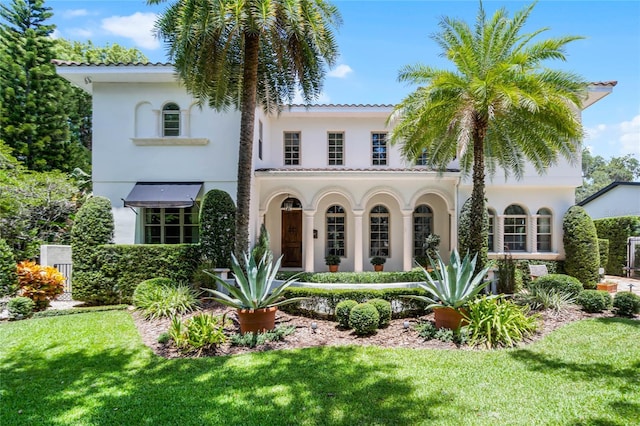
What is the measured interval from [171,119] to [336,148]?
8049mm

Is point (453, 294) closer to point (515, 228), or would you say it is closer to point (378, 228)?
point (378, 228)

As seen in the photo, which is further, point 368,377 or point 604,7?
point 604,7

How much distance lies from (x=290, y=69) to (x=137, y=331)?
371 inches

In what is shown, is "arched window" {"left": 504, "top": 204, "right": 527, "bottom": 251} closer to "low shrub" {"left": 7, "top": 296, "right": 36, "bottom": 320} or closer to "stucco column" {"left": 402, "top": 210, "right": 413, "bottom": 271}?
"stucco column" {"left": 402, "top": 210, "right": 413, "bottom": 271}

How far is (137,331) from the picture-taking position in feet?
29.5

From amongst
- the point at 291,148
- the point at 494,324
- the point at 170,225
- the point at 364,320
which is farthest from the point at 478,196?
the point at 170,225

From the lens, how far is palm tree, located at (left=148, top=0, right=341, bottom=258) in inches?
383

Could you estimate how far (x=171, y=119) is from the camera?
14766 mm

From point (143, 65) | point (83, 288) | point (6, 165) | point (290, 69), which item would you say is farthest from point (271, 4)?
point (6, 165)

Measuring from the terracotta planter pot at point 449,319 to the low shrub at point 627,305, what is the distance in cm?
507

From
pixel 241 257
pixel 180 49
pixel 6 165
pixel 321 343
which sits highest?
pixel 180 49

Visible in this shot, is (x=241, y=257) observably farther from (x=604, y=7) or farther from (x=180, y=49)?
(x=604, y=7)

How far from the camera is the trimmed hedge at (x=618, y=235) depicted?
18.5m

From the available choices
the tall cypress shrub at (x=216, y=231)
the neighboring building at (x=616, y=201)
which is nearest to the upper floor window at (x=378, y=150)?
the tall cypress shrub at (x=216, y=231)
